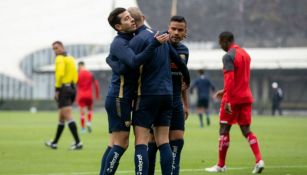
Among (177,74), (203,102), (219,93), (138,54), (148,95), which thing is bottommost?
(203,102)

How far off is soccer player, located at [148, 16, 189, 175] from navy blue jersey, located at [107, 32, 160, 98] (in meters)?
0.83

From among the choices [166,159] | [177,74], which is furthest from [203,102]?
[166,159]

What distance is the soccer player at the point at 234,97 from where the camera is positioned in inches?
539

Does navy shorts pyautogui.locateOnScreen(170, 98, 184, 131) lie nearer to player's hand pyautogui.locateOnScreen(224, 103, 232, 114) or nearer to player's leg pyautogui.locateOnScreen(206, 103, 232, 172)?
player's hand pyautogui.locateOnScreen(224, 103, 232, 114)

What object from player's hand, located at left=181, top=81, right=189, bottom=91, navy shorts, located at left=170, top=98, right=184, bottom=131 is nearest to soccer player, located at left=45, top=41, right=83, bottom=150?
player's hand, located at left=181, top=81, right=189, bottom=91

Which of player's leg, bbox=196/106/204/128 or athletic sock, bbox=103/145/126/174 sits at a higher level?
athletic sock, bbox=103/145/126/174

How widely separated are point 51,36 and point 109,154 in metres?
62.9

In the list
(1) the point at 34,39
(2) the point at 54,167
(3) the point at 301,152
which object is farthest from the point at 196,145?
(1) the point at 34,39

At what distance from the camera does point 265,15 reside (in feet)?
276

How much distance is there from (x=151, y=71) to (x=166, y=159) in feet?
3.39

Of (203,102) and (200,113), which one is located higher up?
(203,102)

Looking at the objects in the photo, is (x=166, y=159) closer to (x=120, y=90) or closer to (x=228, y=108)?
(x=120, y=90)

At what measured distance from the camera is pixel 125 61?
10.1 meters

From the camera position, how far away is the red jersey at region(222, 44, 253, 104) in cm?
1362
